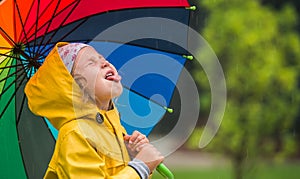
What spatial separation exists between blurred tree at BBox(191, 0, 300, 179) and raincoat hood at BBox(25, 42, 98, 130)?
4.64m

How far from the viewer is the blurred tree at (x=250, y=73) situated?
282 inches

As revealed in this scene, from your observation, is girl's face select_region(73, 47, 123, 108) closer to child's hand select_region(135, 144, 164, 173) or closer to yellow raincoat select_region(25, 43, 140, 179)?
yellow raincoat select_region(25, 43, 140, 179)

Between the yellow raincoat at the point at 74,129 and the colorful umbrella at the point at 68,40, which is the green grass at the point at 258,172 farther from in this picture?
the yellow raincoat at the point at 74,129

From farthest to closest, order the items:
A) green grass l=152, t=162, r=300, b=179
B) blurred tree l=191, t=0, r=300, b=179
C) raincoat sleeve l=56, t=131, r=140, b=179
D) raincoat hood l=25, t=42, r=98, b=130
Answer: green grass l=152, t=162, r=300, b=179, blurred tree l=191, t=0, r=300, b=179, raincoat hood l=25, t=42, r=98, b=130, raincoat sleeve l=56, t=131, r=140, b=179

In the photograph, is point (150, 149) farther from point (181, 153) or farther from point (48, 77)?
point (181, 153)

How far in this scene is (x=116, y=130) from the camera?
2.69 meters

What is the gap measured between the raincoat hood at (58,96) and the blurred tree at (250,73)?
4638 millimetres

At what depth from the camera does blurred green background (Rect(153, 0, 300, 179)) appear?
7.17 metres

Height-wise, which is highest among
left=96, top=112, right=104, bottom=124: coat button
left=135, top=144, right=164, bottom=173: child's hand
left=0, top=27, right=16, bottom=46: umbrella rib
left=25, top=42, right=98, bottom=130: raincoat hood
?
left=0, top=27, right=16, bottom=46: umbrella rib

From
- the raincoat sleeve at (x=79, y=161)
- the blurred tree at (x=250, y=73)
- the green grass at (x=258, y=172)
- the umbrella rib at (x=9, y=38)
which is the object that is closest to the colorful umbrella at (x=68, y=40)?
the umbrella rib at (x=9, y=38)

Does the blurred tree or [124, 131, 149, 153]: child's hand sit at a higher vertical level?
the blurred tree

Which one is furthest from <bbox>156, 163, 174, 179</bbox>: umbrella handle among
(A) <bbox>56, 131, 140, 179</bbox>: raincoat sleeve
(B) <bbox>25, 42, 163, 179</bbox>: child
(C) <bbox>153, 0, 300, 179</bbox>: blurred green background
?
(C) <bbox>153, 0, 300, 179</bbox>: blurred green background

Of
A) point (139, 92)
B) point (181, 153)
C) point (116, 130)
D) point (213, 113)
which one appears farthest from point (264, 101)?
point (116, 130)

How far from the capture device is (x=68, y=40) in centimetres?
298
